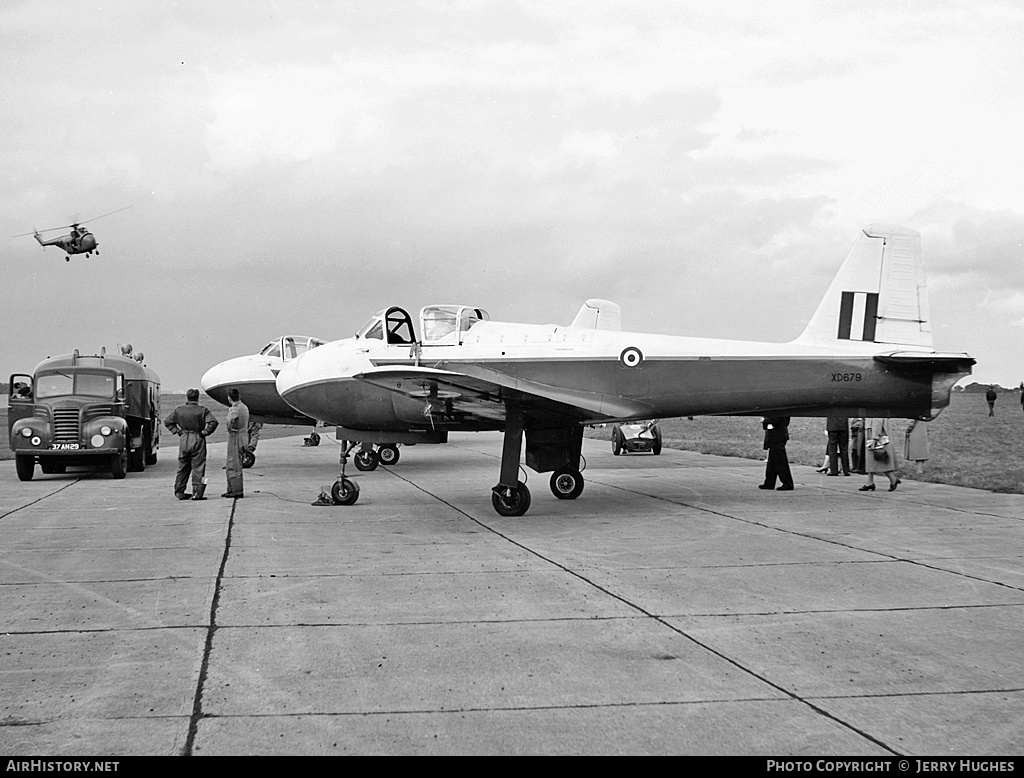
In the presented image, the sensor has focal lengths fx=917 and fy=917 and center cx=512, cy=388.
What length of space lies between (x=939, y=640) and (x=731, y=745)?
2.60 m

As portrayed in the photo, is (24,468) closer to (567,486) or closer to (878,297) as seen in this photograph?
(567,486)

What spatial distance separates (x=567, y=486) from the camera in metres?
14.6

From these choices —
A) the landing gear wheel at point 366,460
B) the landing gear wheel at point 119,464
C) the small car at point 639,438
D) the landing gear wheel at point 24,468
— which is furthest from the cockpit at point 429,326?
the small car at point 639,438

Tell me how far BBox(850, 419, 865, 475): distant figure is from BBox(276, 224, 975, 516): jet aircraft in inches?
181

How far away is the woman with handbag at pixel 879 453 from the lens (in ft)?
50.4

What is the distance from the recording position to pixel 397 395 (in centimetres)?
1384

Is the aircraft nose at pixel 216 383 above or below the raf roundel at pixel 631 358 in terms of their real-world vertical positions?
below

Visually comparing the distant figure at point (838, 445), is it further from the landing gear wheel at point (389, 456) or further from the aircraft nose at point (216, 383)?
the aircraft nose at point (216, 383)

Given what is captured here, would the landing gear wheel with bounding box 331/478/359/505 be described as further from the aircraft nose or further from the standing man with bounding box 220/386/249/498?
the aircraft nose

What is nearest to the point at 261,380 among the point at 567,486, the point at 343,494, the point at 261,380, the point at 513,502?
the point at 261,380

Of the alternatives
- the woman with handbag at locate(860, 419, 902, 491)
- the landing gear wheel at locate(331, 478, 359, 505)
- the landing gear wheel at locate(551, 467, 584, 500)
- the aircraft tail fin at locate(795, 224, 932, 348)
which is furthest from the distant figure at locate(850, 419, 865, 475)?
the landing gear wheel at locate(331, 478, 359, 505)

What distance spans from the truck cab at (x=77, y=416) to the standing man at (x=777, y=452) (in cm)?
1272

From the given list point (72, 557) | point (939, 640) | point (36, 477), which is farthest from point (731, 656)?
point (36, 477)

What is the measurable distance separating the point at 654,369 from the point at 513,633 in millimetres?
7908
